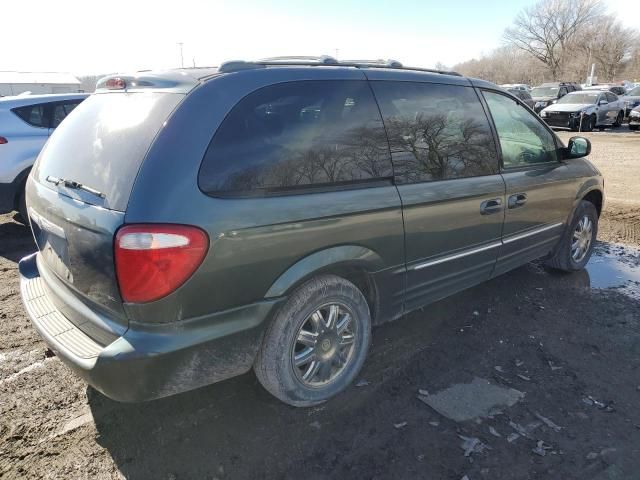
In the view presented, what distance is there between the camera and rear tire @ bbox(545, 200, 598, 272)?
15.1ft

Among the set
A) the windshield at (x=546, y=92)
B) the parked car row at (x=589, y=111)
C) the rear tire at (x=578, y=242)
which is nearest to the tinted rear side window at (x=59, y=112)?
the rear tire at (x=578, y=242)

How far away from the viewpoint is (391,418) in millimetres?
2645

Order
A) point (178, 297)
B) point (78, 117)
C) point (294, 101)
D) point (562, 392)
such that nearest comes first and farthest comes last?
point (178, 297)
point (294, 101)
point (78, 117)
point (562, 392)

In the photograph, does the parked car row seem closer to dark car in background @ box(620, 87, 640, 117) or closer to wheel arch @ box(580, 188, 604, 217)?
dark car in background @ box(620, 87, 640, 117)

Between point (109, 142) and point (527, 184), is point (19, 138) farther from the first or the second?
point (527, 184)

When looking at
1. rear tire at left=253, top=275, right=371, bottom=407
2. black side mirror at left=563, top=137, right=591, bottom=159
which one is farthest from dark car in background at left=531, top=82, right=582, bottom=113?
rear tire at left=253, top=275, right=371, bottom=407

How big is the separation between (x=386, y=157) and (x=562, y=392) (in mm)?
1837

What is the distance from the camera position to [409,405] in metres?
2.76

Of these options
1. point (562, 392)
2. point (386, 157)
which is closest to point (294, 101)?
point (386, 157)

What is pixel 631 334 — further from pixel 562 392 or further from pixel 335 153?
pixel 335 153

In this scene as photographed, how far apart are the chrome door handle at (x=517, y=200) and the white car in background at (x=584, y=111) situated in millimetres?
18270

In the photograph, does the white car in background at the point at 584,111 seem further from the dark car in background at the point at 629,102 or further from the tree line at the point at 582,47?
the tree line at the point at 582,47

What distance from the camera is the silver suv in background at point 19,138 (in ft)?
18.0

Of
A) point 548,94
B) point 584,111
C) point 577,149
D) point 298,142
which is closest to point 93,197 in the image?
point 298,142
